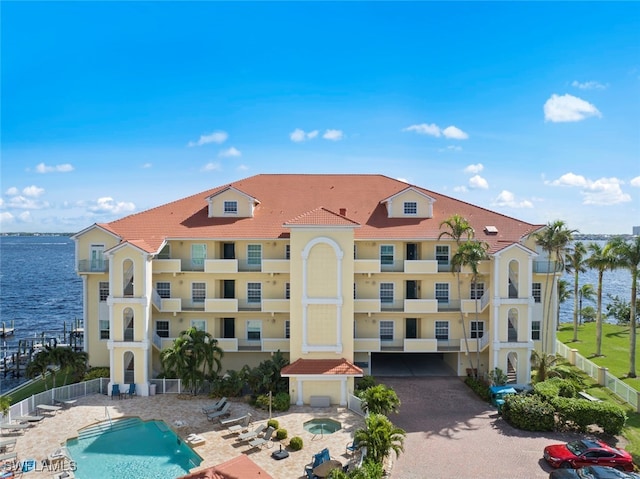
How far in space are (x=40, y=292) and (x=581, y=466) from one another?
4403 inches

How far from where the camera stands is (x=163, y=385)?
111 feet

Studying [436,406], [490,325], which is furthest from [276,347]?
[490,325]

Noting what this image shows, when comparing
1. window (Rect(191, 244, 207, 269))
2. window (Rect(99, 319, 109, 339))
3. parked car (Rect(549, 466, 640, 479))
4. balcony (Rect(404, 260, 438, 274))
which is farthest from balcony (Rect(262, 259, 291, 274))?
parked car (Rect(549, 466, 640, 479))

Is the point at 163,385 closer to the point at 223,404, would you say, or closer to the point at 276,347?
the point at 223,404

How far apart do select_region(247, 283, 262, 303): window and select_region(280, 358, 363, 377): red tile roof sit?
282 inches

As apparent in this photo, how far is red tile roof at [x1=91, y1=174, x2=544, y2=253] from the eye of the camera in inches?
1447

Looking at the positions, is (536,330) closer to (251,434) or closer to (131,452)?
(251,434)

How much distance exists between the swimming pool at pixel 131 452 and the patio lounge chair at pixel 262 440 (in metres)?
2.89

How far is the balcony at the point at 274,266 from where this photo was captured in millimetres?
36375

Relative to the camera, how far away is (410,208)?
128ft

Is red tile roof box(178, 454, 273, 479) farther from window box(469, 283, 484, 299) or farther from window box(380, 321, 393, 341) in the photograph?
window box(469, 283, 484, 299)

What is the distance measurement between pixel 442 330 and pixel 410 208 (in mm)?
10386

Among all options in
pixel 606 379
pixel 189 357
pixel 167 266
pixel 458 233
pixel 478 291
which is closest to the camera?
pixel 189 357

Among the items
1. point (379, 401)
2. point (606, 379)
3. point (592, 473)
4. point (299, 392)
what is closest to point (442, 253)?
point (606, 379)
